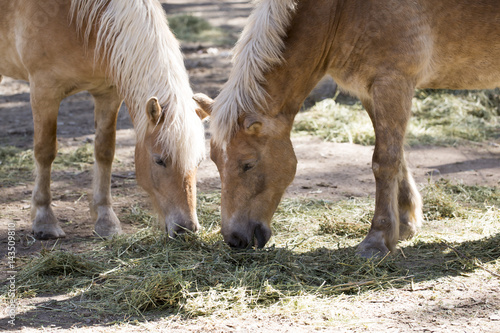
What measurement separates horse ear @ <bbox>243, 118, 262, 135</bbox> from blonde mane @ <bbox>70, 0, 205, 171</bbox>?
38cm

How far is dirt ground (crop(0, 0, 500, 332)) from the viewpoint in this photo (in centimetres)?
284

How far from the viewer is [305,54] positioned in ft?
12.4

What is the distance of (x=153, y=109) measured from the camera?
3746 mm

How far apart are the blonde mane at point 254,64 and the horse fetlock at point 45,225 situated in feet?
5.45

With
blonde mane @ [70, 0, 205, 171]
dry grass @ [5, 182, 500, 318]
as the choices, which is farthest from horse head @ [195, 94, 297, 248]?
blonde mane @ [70, 0, 205, 171]

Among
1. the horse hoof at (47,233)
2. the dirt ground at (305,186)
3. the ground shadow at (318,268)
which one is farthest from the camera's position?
the horse hoof at (47,233)

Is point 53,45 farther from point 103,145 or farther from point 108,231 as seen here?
point 108,231

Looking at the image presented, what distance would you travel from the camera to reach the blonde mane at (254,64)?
3.57 meters

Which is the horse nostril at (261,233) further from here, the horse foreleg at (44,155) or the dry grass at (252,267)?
the horse foreleg at (44,155)

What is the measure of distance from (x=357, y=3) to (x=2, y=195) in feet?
12.1

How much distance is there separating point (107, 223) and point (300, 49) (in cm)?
209

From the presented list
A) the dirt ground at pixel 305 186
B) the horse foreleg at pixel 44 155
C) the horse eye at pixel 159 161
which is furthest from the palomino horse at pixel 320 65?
the horse foreleg at pixel 44 155

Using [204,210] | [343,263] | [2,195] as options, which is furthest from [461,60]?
[2,195]

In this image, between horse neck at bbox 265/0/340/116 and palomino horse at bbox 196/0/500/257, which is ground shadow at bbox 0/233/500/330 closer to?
palomino horse at bbox 196/0/500/257
